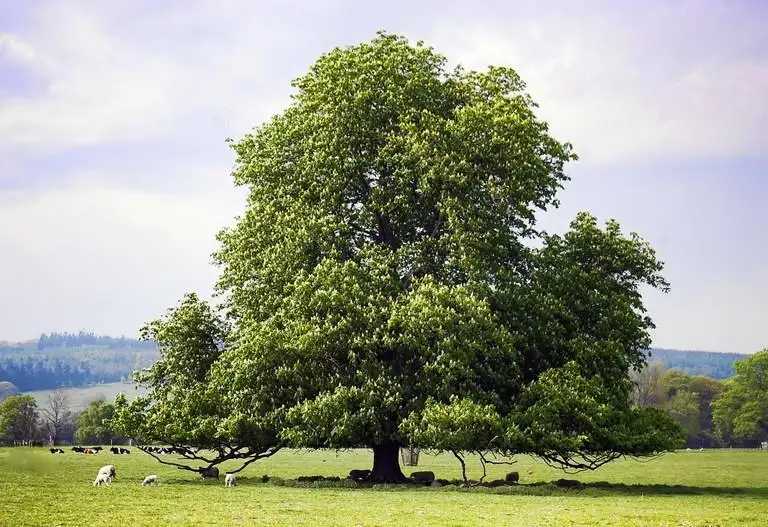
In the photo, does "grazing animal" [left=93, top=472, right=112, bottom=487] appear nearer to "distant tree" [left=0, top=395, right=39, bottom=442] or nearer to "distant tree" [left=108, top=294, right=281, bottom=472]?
"distant tree" [left=108, top=294, right=281, bottom=472]

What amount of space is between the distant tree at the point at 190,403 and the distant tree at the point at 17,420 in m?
110

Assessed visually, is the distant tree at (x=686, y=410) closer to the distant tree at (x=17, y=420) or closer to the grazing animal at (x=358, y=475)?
the distant tree at (x=17, y=420)

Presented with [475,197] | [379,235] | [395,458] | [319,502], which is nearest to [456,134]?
[475,197]

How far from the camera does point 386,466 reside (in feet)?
148

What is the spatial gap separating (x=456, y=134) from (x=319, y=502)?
19547 millimetres

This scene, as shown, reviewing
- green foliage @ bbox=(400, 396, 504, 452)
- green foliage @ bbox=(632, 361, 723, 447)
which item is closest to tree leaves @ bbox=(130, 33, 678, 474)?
green foliage @ bbox=(400, 396, 504, 452)

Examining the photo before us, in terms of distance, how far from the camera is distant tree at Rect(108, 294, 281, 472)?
43.7 m

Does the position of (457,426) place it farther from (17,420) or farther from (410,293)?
(17,420)

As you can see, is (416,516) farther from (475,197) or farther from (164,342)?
(164,342)

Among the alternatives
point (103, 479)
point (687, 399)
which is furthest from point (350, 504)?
point (687, 399)

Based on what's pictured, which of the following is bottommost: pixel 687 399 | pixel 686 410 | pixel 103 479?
pixel 103 479

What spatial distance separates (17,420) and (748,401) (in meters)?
Answer: 117

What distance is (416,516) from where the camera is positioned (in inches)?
1074

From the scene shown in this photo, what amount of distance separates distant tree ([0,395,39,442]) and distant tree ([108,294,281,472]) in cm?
11015
